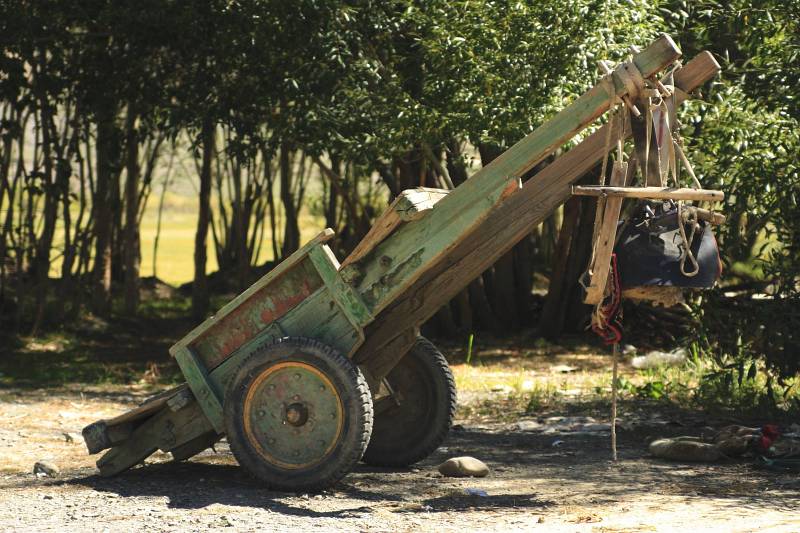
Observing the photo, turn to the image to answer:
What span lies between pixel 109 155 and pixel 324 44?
450cm

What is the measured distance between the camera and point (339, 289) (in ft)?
19.7

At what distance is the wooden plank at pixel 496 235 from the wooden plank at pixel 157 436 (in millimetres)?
990

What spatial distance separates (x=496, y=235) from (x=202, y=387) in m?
1.85

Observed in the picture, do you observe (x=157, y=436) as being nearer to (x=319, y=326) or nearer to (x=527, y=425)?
(x=319, y=326)

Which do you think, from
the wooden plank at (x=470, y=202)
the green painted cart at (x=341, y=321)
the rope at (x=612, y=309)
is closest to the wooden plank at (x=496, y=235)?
the green painted cart at (x=341, y=321)

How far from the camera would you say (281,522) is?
5445 mm

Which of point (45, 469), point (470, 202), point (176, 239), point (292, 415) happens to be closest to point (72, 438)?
point (45, 469)

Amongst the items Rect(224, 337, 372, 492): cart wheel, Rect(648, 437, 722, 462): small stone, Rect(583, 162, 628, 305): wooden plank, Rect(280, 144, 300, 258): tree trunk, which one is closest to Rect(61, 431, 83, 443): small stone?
Rect(224, 337, 372, 492): cart wheel

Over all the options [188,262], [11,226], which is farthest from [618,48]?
[188,262]

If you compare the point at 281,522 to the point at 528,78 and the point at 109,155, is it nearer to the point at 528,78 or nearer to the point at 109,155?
the point at 528,78

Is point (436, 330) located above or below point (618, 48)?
below

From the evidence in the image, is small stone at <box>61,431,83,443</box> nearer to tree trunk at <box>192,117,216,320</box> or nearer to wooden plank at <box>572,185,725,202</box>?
wooden plank at <box>572,185,725,202</box>

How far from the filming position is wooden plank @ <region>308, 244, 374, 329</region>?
235 inches

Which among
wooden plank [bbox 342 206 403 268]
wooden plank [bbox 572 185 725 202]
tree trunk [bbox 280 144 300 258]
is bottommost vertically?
wooden plank [bbox 342 206 403 268]
